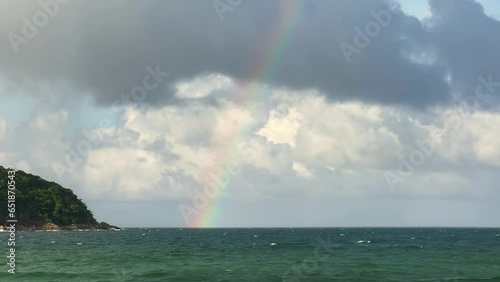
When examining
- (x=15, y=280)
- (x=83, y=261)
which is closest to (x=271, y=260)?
(x=83, y=261)

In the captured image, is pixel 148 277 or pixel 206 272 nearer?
pixel 148 277

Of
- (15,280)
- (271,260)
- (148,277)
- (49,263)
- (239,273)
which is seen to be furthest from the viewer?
(271,260)

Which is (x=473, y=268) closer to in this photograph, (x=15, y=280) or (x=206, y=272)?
(x=206, y=272)

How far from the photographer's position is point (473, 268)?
202 feet

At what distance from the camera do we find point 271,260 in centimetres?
7481

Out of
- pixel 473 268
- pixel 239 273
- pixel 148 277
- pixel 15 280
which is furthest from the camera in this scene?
pixel 473 268

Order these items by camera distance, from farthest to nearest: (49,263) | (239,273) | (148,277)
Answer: (49,263) → (239,273) → (148,277)

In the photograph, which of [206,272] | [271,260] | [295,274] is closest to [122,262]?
[206,272]

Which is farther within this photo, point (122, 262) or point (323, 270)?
point (122, 262)

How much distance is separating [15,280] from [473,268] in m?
51.9

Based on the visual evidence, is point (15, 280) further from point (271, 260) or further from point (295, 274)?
point (271, 260)

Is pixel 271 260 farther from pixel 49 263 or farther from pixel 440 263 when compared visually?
pixel 49 263

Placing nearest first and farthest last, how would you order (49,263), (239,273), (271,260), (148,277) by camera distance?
→ (148,277) → (239,273) → (49,263) → (271,260)

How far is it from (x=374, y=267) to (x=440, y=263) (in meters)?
12.2
